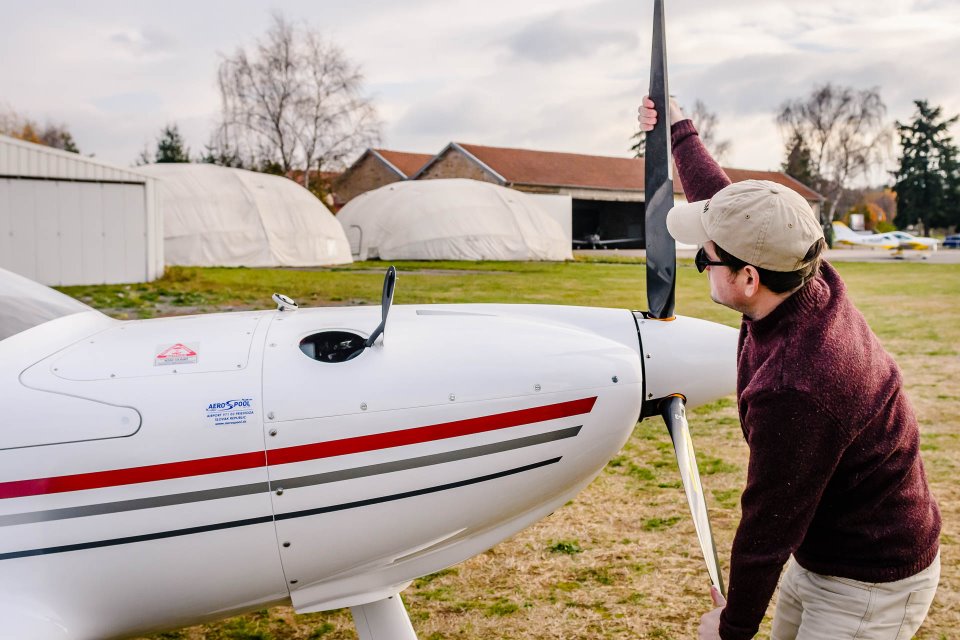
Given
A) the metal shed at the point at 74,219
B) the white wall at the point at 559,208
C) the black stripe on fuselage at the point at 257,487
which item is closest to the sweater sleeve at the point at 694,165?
the black stripe on fuselage at the point at 257,487

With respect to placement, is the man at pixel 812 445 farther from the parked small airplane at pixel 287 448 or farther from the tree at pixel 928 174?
the tree at pixel 928 174

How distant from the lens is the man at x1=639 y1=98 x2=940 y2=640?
173 centimetres

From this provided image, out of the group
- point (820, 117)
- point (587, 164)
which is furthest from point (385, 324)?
point (820, 117)

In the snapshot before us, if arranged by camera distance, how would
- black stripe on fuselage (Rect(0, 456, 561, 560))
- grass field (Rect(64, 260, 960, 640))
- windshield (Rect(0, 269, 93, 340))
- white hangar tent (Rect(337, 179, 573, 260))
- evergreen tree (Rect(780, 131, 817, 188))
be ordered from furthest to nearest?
evergreen tree (Rect(780, 131, 817, 188))
white hangar tent (Rect(337, 179, 573, 260))
grass field (Rect(64, 260, 960, 640))
windshield (Rect(0, 269, 93, 340))
black stripe on fuselage (Rect(0, 456, 561, 560))

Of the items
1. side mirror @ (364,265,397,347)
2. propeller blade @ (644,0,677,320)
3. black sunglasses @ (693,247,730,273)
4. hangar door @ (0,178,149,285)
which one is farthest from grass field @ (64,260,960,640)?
hangar door @ (0,178,149,285)

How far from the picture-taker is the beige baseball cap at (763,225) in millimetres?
1771

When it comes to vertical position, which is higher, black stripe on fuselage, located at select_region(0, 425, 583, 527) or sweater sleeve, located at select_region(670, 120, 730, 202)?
sweater sleeve, located at select_region(670, 120, 730, 202)

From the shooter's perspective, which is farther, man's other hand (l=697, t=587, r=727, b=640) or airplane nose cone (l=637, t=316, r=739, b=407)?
airplane nose cone (l=637, t=316, r=739, b=407)

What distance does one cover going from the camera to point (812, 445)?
5.63ft

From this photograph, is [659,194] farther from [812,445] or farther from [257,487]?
[257,487]

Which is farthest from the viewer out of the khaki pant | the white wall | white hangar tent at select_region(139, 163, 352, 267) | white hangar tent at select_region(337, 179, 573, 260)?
the white wall

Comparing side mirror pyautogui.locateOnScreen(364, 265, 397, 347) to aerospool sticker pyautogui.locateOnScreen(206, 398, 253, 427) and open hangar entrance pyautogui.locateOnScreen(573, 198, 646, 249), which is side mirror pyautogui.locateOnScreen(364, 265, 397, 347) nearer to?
aerospool sticker pyautogui.locateOnScreen(206, 398, 253, 427)

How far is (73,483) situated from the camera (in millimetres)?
2264

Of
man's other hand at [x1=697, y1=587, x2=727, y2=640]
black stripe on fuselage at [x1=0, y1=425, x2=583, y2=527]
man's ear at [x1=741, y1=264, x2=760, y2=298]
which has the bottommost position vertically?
man's other hand at [x1=697, y1=587, x2=727, y2=640]
